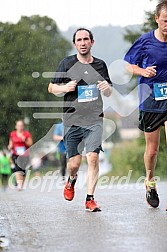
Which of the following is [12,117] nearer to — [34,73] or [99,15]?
[34,73]

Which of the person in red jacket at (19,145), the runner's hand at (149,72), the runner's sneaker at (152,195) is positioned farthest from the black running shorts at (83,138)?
the person in red jacket at (19,145)

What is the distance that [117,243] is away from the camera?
6.90m

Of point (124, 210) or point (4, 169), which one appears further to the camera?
point (4, 169)

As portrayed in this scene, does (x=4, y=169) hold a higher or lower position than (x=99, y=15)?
lower

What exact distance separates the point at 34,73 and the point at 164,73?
97.0 ft

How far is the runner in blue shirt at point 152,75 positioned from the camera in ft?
30.5

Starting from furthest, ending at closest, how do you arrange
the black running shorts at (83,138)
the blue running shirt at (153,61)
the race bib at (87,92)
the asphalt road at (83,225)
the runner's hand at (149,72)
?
1. the black running shorts at (83,138)
2. the race bib at (87,92)
3. the blue running shirt at (153,61)
4. the runner's hand at (149,72)
5. the asphalt road at (83,225)

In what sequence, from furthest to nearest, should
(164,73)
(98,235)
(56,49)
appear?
(56,49)
(164,73)
(98,235)

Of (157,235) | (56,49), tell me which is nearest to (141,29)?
(157,235)

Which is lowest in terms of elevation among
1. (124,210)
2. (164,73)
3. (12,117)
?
(12,117)

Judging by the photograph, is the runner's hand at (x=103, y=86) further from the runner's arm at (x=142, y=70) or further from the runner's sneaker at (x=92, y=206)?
the runner's sneaker at (x=92, y=206)

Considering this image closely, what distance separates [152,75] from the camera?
30.4 feet

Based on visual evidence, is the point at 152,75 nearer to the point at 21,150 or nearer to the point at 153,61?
the point at 153,61

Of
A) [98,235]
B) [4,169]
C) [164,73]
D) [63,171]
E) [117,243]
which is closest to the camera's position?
[117,243]
